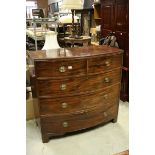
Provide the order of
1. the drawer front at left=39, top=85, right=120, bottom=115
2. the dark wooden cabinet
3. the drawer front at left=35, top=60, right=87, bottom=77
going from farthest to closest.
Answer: the dark wooden cabinet < the drawer front at left=39, top=85, right=120, bottom=115 < the drawer front at left=35, top=60, right=87, bottom=77

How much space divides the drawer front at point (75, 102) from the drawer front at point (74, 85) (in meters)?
0.06

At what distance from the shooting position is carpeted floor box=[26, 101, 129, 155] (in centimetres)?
184

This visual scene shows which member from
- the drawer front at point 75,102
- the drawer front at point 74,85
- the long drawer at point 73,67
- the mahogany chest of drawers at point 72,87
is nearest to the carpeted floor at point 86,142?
the mahogany chest of drawers at point 72,87

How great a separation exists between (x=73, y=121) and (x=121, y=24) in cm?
142

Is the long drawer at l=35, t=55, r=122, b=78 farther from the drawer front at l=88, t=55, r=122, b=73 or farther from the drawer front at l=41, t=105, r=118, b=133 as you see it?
the drawer front at l=41, t=105, r=118, b=133

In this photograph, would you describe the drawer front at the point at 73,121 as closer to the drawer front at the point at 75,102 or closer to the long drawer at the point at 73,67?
the drawer front at the point at 75,102

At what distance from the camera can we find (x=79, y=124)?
2.04 m

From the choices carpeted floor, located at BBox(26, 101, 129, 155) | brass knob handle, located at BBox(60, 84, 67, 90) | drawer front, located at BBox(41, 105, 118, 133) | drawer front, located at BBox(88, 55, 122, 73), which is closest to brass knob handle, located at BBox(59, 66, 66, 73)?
brass knob handle, located at BBox(60, 84, 67, 90)

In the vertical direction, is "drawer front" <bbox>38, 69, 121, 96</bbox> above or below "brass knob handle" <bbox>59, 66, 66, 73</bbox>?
below

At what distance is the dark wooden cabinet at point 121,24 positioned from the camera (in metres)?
2.57

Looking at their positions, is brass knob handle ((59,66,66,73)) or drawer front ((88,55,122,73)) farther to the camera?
drawer front ((88,55,122,73))
